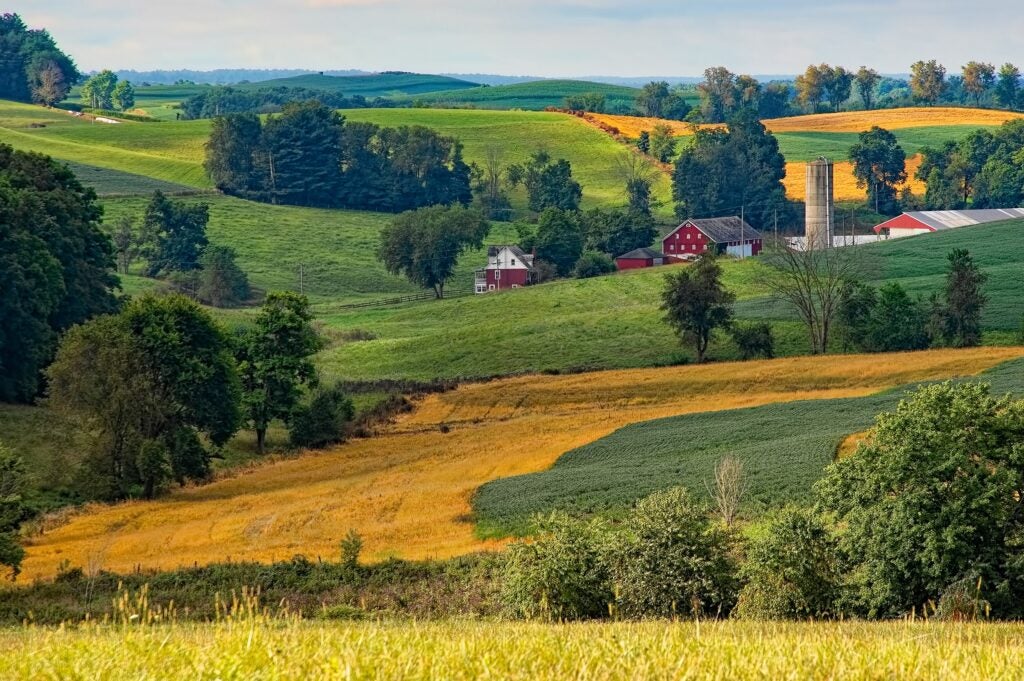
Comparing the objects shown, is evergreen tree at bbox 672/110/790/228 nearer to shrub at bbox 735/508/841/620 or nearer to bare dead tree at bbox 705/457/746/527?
bare dead tree at bbox 705/457/746/527

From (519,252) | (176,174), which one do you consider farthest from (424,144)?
(519,252)

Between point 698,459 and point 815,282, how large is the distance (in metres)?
44.3

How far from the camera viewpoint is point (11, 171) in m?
88.1

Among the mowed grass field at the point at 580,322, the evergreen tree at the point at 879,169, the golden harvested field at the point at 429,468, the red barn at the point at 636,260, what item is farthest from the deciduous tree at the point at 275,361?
the evergreen tree at the point at 879,169

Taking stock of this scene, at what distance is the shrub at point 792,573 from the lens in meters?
29.3

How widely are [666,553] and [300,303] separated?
179 ft

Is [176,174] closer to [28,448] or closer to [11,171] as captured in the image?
[11,171]

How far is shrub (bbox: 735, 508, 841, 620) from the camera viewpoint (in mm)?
29312

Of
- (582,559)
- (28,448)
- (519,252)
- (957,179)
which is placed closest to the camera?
(582,559)

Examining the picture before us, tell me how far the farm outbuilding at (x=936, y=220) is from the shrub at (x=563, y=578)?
139146mm

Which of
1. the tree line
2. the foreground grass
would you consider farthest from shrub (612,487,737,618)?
the tree line

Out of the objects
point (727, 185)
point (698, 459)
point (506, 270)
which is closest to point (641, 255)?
point (506, 270)

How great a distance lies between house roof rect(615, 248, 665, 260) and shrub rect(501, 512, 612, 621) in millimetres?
122197

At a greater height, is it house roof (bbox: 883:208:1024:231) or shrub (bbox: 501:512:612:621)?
shrub (bbox: 501:512:612:621)
